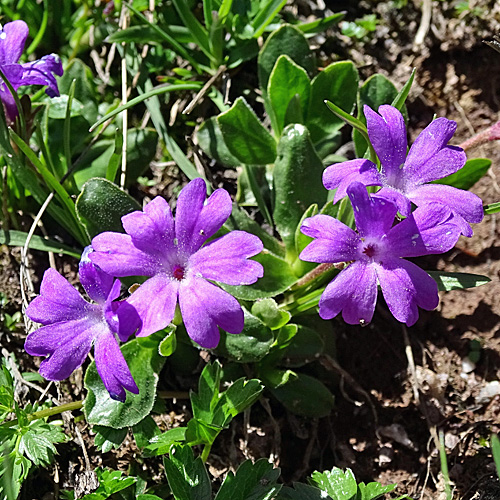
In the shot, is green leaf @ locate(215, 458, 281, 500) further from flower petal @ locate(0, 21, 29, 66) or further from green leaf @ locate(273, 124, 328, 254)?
flower petal @ locate(0, 21, 29, 66)

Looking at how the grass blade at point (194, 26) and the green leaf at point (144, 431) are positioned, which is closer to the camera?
the green leaf at point (144, 431)

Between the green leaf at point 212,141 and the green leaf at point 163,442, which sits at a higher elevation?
the green leaf at point 212,141

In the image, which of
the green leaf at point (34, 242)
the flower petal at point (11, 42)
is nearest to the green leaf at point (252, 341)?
the green leaf at point (34, 242)

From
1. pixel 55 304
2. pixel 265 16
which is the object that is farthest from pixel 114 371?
pixel 265 16

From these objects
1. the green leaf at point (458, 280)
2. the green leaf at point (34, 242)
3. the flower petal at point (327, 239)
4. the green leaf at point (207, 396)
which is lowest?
the green leaf at point (207, 396)

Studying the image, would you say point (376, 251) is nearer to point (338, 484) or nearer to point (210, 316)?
point (210, 316)

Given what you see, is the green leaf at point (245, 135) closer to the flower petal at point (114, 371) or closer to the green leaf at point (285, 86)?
the green leaf at point (285, 86)
